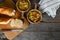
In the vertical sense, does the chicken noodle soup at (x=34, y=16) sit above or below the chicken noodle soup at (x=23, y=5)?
below

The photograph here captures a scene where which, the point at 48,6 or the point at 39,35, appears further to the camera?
the point at 39,35

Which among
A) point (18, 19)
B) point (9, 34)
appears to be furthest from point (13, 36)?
point (18, 19)

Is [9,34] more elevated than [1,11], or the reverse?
[1,11]

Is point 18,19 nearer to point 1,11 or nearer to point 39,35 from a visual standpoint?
point 1,11

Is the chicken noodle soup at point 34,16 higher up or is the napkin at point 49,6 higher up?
the napkin at point 49,6

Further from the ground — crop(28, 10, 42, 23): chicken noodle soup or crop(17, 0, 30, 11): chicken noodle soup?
crop(17, 0, 30, 11): chicken noodle soup

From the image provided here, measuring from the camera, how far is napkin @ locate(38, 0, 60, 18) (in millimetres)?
1508

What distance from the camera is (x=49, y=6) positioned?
1512 mm

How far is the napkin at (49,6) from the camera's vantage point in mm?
1508

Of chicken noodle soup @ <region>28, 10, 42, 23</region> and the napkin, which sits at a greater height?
the napkin

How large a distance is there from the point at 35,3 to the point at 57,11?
0.25 meters

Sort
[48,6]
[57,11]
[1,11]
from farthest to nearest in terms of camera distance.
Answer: [57,11], [48,6], [1,11]

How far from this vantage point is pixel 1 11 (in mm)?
1396

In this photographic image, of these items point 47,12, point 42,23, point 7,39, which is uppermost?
point 47,12
